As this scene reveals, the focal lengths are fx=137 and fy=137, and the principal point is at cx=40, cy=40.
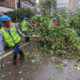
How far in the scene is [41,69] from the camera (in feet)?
14.3

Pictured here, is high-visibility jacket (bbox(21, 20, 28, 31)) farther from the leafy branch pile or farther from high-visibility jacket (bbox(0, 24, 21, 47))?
high-visibility jacket (bbox(0, 24, 21, 47))

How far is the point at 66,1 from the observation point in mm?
20234

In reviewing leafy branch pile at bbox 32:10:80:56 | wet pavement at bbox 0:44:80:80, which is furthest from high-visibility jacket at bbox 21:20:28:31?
wet pavement at bbox 0:44:80:80

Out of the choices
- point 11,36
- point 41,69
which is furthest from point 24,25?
point 41,69

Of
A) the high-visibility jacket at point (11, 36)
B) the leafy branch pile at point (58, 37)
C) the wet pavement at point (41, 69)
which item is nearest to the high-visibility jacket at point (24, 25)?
the leafy branch pile at point (58, 37)

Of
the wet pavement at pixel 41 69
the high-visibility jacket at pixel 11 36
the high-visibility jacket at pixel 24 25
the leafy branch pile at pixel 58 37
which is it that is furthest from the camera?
the high-visibility jacket at pixel 24 25

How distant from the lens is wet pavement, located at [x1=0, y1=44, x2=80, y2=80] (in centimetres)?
380

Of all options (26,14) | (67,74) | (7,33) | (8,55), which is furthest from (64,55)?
(26,14)

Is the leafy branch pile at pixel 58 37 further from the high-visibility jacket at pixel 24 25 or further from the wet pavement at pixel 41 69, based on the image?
the wet pavement at pixel 41 69

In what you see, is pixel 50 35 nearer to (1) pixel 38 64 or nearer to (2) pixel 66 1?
(1) pixel 38 64

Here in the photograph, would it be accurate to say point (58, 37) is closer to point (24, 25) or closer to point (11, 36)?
Result: point (24, 25)

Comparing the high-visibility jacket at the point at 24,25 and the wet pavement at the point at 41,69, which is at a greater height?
the high-visibility jacket at the point at 24,25

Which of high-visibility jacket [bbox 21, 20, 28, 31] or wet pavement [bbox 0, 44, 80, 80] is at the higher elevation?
high-visibility jacket [bbox 21, 20, 28, 31]

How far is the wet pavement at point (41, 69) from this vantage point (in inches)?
150
